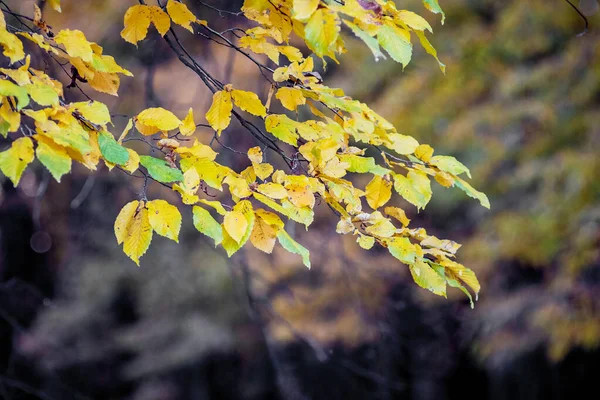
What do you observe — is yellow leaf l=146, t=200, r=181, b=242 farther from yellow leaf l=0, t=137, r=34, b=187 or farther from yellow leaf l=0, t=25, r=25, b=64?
yellow leaf l=0, t=25, r=25, b=64

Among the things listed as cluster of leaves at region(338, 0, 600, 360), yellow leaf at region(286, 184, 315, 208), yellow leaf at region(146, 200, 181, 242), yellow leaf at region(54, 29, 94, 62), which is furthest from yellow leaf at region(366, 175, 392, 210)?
cluster of leaves at region(338, 0, 600, 360)

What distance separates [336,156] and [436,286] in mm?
379

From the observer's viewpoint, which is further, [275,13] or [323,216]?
[323,216]

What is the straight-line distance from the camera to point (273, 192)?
1264 mm

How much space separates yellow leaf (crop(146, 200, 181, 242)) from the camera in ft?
4.13

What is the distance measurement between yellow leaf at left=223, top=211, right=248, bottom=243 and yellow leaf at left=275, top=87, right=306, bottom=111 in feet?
1.15

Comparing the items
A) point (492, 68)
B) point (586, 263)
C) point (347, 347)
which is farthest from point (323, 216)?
point (586, 263)

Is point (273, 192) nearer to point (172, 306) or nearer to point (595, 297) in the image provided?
point (595, 297)

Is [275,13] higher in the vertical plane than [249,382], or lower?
higher


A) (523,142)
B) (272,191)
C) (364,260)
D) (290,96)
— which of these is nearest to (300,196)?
(272,191)

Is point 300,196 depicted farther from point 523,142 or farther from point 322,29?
point 523,142

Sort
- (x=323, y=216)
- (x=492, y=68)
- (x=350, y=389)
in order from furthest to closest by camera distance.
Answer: (x=350, y=389)
(x=323, y=216)
(x=492, y=68)

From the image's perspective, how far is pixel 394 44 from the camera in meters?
1.29

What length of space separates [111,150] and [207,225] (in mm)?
244
